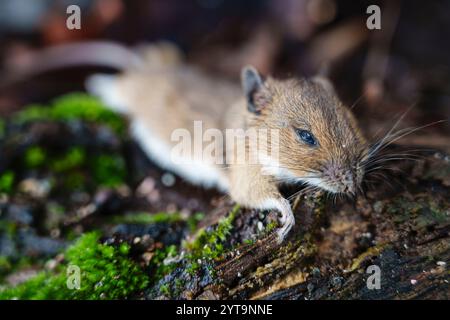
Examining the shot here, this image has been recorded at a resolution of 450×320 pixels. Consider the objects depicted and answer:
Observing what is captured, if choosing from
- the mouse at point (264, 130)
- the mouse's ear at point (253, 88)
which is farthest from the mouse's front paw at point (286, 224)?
the mouse's ear at point (253, 88)

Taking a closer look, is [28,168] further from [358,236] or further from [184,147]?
[358,236]

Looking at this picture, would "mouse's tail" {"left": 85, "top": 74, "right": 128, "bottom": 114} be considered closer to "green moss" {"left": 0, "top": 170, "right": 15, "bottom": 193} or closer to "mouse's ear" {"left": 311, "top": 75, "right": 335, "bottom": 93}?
"green moss" {"left": 0, "top": 170, "right": 15, "bottom": 193}

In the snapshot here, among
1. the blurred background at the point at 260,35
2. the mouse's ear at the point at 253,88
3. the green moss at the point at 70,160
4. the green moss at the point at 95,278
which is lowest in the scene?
the green moss at the point at 95,278

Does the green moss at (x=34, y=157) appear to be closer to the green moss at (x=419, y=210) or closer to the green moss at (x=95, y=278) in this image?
the green moss at (x=95, y=278)

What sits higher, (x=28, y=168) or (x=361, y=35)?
(x=361, y=35)

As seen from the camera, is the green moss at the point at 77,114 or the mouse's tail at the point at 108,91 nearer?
the green moss at the point at 77,114

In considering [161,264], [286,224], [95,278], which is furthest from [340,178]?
[95,278]

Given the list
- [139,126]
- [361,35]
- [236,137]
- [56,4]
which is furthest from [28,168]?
[361,35]

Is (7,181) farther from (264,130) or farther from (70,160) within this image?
(264,130)
